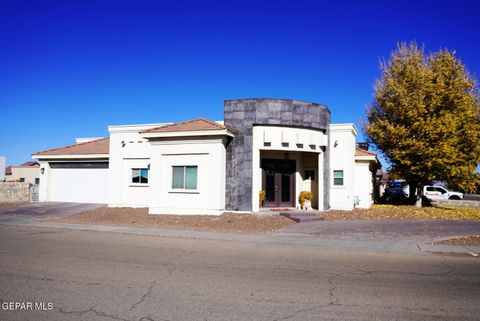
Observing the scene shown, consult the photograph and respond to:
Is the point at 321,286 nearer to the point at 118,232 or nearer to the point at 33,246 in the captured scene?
the point at 33,246

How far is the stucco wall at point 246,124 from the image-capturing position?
2014 cm

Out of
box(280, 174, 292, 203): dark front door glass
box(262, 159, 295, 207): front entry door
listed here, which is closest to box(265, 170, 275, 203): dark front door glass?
box(262, 159, 295, 207): front entry door

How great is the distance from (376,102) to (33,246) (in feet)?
85.7

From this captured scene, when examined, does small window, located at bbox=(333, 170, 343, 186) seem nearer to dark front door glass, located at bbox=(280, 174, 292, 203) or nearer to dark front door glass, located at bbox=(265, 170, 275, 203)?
dark front door glass, located at bbox=(280, 174, 292, 203)

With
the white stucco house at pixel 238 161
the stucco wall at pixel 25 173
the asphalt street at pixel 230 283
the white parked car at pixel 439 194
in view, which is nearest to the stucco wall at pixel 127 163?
the white stucco house at pixel 238 161

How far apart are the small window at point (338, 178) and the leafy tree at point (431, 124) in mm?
3852

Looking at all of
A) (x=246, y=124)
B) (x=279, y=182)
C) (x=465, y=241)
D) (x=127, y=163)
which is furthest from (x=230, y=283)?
(x=127, y=163)

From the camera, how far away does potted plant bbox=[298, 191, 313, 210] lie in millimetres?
22156

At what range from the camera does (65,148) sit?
93.1 feet

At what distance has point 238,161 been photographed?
2036cm

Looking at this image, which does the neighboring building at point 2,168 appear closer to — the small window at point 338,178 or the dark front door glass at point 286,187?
the dark front door glass at point 286,187

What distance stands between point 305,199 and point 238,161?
4.73 m

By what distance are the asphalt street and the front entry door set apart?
1012cm

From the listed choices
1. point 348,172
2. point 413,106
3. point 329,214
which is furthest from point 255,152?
point 413,106
